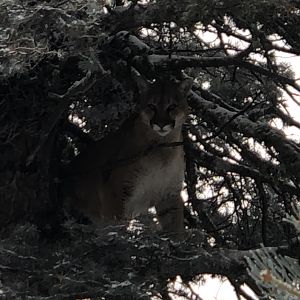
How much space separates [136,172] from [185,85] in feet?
2.65

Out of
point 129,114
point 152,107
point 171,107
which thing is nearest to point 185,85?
point 171,107

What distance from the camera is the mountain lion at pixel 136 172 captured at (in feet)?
18.9

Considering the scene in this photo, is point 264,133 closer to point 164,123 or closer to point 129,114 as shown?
point 164,123

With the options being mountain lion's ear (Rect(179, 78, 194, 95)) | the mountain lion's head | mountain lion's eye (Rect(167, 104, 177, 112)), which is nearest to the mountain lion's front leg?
the mountain lion's head

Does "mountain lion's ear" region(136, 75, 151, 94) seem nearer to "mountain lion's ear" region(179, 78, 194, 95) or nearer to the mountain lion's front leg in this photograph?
"mountain lion's ear" region(179, 78, 194, 95)

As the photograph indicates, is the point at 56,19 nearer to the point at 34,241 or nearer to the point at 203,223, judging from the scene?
the point at 34,241

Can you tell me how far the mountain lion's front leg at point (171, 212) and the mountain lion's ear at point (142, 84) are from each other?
91 centimetres

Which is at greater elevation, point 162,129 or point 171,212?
point 162,129

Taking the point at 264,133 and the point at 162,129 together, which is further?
the point at 162,129

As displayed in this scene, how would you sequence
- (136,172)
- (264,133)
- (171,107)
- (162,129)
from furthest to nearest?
(136,172)
(171,107)
(162,129)
(264,133)

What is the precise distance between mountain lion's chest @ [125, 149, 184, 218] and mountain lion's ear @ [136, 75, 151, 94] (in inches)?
22.9

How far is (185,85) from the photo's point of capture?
18.2 feet

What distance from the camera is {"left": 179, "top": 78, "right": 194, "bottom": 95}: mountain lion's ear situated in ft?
18.1

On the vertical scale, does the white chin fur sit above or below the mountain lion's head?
below
